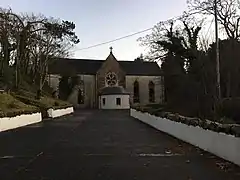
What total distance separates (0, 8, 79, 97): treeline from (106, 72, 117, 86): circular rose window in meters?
25.8

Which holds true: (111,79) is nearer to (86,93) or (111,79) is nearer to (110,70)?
(110,70)

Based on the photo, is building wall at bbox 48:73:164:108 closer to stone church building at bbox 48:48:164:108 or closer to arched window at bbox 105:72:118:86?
stone church building at bbox 48:48:164:108

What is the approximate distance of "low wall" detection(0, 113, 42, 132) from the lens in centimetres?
2549

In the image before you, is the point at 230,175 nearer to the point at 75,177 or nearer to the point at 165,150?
the point at 75,177

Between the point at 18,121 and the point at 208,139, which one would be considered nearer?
the point at 208,139

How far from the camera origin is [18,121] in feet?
95.5

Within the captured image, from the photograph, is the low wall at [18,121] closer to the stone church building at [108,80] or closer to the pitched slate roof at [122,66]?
the stone church building at [108,80]

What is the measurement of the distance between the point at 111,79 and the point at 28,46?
1466 inches

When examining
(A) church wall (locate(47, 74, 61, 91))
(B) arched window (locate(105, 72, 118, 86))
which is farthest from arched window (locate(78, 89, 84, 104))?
(B) arched window (locate(105, 72, 118, 86))

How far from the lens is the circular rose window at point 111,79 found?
90.2 m

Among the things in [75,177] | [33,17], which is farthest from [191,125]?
[33,17]

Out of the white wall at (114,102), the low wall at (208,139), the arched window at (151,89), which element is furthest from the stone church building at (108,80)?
the low wall at (208,139)

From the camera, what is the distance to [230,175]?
9.75 metres

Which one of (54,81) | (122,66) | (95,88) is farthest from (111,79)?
(54,81)
